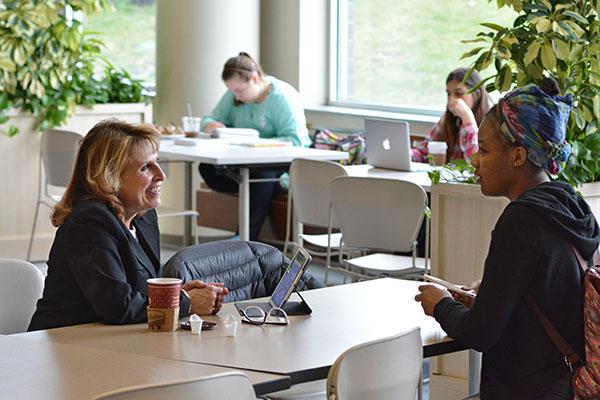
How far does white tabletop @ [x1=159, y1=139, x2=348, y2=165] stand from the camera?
6551 mm

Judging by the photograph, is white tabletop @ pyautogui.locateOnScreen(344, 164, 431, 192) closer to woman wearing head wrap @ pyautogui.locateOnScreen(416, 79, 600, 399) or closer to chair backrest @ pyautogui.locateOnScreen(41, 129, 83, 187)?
chair backrest @ pyautogui.locateOnScreen(41, 129, 83, 187)

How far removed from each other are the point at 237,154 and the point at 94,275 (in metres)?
3.71

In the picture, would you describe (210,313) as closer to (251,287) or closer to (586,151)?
(251,287)

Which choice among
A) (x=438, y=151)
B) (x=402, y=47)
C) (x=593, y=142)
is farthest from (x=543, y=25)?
(x=402, y=47)

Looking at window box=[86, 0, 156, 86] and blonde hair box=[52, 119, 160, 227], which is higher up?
window box=[86, 0, 156, 86]

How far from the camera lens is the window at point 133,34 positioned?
10.9 m

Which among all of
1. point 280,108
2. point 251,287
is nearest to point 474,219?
point 251,287

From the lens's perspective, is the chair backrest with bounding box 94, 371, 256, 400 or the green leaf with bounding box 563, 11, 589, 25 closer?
the chair backrest with bounding box 94, 371, 256, 400

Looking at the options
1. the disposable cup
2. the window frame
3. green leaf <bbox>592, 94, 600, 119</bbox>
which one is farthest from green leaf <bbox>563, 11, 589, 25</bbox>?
the window frame

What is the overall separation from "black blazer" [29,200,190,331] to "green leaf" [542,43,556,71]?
5.39 ft

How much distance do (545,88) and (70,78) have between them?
5.52 metres

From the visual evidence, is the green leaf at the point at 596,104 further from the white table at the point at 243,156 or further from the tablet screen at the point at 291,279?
the white table at the point at 243,156

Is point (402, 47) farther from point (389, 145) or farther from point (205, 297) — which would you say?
point (205, 297)

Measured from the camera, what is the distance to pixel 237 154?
665cm
